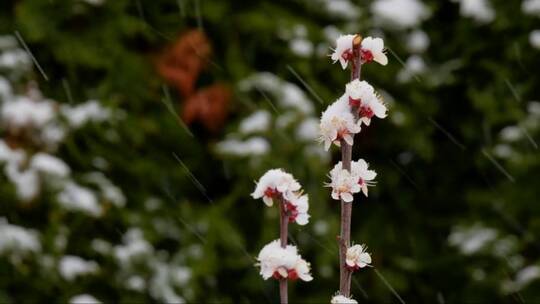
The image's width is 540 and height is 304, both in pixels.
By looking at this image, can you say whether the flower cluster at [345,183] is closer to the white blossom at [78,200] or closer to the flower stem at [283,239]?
the flower stem at [283,239]

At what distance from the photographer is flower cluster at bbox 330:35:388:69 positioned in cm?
109

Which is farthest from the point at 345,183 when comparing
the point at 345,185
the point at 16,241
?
the point at 16,241

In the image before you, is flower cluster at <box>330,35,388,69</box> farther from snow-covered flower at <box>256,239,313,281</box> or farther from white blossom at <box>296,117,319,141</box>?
white blossom at <box>296,117,319,141</box>

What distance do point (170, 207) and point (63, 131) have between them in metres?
0.94

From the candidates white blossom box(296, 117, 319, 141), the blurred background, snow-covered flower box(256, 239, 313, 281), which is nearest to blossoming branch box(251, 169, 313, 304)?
snow-covered flower box(256, 239, 313, 281)

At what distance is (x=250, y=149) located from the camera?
432cm

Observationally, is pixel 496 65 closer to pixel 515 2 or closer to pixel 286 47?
pixel 515 2

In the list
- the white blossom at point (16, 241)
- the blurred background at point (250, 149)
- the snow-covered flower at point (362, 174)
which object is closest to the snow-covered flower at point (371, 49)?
the snow-covered flower at point (362, 174)

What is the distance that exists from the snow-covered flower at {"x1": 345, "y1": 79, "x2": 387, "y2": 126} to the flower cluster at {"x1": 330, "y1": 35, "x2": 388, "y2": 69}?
0.04 metres

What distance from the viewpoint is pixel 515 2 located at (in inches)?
187

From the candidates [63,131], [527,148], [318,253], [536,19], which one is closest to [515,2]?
[536,19]

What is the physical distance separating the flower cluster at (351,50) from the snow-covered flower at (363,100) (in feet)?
0.14

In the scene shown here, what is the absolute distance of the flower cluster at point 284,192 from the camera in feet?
3.64

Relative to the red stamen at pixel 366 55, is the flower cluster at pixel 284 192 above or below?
below
